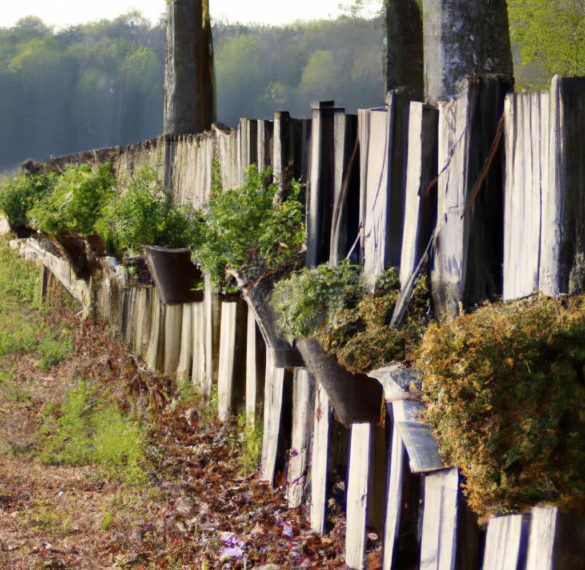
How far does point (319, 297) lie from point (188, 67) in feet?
32.3

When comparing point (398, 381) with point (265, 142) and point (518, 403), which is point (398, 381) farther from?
point (265, 142)

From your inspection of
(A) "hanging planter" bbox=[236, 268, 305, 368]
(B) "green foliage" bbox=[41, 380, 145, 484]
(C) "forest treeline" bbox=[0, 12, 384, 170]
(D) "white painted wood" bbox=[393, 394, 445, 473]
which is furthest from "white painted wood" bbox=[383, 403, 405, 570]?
(C) "forest treeline" bbox=[0, 12, 384, 170]

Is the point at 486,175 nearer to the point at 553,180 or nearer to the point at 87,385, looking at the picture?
the point at 553,180

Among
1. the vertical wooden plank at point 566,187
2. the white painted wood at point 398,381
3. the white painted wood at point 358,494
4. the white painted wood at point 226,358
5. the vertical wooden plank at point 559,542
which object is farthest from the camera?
the white painted wood at point 226,358

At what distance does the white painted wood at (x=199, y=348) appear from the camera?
7473mm

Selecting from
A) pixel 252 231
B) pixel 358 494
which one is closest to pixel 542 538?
pixel 358 494

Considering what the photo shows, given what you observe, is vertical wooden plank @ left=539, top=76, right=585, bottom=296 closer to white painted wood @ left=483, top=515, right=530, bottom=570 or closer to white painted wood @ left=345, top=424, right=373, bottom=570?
white painted wood @ left=483, top=515, right=530, bottom=570

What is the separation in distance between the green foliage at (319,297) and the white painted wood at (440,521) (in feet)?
3.55

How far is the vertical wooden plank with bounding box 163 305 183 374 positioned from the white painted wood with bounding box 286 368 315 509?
2.80 meters

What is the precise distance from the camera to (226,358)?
6.83 metres

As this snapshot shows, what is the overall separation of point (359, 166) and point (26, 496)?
10.4 feet

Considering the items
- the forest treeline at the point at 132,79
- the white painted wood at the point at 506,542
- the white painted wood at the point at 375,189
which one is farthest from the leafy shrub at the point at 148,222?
the forest treeline at the point at 132,79

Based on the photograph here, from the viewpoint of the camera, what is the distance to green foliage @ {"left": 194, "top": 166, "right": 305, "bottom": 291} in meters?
5.73

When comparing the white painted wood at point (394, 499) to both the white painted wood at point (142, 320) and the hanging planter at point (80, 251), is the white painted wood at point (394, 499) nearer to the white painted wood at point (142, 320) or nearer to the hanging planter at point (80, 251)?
the white painted wood at point (142, 320)
